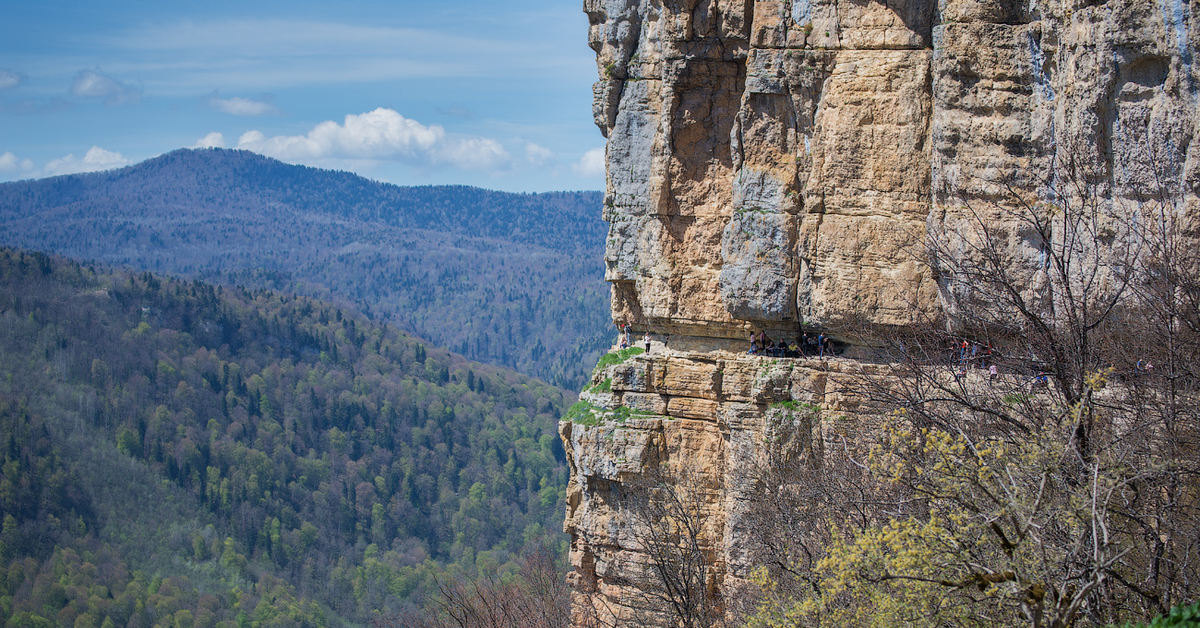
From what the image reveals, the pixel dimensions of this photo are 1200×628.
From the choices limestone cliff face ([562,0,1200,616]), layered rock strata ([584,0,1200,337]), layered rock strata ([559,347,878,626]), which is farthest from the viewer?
layered rock strata ([559,347,878,626])

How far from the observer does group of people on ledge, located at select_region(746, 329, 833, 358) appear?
28.6 metres

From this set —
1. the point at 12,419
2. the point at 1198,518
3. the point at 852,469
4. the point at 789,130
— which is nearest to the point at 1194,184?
the point at 1198,518

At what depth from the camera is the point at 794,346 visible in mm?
29125

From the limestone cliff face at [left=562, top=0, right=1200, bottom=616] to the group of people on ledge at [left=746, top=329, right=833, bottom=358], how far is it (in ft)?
1.18

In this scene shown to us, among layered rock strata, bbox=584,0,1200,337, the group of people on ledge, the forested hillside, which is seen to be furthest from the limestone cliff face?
the forested hillside

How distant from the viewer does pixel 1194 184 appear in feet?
66.4

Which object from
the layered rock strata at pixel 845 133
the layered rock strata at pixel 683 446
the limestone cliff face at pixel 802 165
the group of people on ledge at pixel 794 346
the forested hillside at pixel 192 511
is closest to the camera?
the layered rock strata at pixel 845 133

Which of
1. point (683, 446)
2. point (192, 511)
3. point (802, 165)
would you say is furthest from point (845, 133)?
point (192, 511)

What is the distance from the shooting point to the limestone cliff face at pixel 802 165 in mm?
21062

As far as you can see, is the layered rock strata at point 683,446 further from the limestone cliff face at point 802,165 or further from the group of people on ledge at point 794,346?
the group of people on ledge at point 794,346

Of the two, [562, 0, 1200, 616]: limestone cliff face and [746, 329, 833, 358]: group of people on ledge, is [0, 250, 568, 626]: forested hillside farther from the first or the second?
[746, 329, 833, 358]: group of people on ledge

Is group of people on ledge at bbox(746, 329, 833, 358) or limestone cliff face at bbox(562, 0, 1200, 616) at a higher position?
limestone cliff face at bbox(562, 0, 1200, 616)

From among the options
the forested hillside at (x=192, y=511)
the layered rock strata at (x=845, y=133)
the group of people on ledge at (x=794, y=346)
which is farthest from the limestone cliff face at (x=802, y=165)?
the forested hillside at (x=192, y=511)

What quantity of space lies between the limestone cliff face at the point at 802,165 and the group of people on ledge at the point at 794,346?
0.36 m
